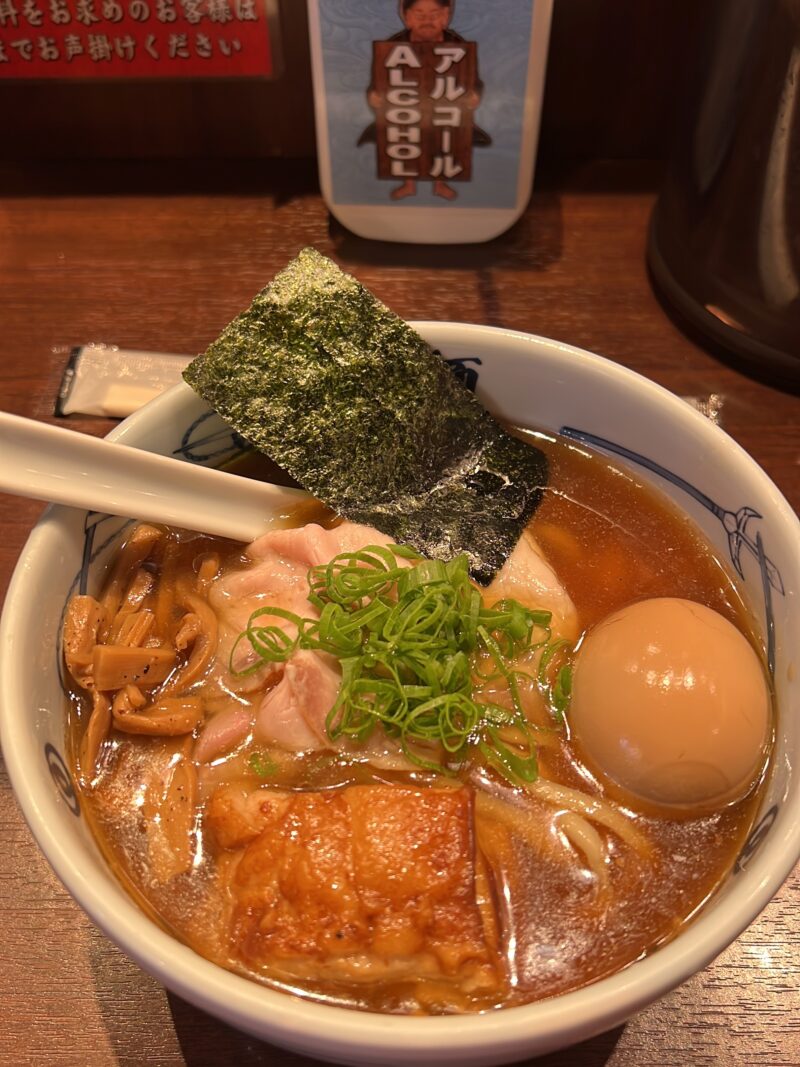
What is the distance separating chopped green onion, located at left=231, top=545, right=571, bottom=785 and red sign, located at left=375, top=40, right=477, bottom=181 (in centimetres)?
93

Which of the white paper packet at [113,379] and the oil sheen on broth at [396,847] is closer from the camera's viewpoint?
the oil sheen on broth at [396,847]

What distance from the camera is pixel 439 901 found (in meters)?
0.92

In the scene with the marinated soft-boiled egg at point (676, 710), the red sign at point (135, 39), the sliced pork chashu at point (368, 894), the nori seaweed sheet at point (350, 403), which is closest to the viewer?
the sliced pork chashu at point (368, 894)

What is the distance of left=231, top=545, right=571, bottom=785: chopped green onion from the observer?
1108 millimetres

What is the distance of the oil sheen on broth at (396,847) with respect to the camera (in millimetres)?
917

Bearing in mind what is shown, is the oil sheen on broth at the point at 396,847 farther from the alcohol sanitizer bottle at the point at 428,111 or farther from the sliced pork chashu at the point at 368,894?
the alcohol sanitizer bottle at the point at 428,111

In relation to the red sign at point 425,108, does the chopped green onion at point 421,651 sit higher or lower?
lower

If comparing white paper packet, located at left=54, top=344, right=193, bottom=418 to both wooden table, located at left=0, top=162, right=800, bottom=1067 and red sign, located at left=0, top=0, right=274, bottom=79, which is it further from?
red sign, located at left=0, top=0, right=274, bottom=79

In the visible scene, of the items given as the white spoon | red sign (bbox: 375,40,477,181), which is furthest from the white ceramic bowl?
red sign (bbox: 375,40,477,181)

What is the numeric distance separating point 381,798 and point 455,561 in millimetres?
357

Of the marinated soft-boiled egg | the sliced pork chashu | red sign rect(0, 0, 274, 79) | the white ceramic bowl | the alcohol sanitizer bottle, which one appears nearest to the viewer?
the white ceramic bowl

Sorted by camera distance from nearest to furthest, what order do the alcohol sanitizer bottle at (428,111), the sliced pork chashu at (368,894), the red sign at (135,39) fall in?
the sliced pork chashu at (368,894)
the alcohol sanitizer bottle at (428,111)
the red sign at (135,39)

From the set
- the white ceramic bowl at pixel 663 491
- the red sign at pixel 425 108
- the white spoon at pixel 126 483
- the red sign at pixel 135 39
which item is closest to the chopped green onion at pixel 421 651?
the white spoon at pixel 126 483

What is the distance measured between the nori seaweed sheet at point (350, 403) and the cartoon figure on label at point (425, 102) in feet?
1.71
